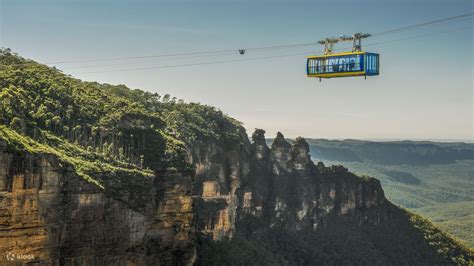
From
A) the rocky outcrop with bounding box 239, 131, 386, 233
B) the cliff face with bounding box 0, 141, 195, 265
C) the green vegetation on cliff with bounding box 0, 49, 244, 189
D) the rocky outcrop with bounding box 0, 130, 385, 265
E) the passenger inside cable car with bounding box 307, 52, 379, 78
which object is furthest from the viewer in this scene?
the rocky outcrop with bounding box 239, 131, 386, 233

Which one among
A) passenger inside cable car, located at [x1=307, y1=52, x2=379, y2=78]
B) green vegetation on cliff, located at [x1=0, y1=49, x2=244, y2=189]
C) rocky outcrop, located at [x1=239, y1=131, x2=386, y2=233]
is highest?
passenger inside cable car, located at [x1=307, y1=52, x2=379, y2=78]

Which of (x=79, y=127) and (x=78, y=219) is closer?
(x=78, y=219)

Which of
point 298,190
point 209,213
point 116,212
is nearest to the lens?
point 116,212

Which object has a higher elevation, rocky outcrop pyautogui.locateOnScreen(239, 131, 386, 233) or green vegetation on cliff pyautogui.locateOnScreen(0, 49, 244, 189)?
green vegetation on cliff pyautogui.locateOnScreen(0, 49, 244, 189)

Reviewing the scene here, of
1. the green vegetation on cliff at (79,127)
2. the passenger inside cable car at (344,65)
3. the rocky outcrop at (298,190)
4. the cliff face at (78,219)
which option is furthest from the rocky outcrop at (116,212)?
the passenger inside cable car at (344,65)

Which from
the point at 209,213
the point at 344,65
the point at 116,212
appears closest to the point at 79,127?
the point at 116,212

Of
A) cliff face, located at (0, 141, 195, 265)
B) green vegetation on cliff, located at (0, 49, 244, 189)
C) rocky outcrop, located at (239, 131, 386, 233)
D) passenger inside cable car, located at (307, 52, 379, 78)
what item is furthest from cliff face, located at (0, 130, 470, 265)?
passenger inside cable car, located at (307, 52, 379, 78)

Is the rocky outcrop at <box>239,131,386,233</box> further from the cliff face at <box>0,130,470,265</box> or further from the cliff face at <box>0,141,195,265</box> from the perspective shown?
the cliff face at <box>0,141,195,265</box>

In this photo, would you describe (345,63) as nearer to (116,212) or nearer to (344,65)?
(344,65)

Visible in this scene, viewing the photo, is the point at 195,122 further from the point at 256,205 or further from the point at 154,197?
the point at 154,197
